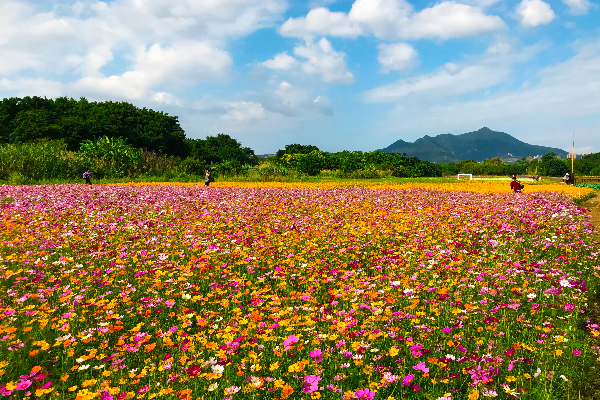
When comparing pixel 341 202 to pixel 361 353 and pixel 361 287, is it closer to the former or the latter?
pixel 361 287

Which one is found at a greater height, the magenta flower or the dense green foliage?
the dense green foliage

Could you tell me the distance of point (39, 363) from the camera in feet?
12.8

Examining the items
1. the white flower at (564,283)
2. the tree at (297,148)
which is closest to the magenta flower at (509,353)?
the white flower at (564,283)

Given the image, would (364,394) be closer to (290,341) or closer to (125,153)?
(290,341)

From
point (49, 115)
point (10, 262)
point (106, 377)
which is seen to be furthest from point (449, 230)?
point (49, 115)

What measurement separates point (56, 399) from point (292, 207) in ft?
33.3

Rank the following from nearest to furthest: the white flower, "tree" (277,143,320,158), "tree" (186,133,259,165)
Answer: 1. the white flower
2. "tree" (186,133,259,165)
3. "tree" (277,143,320,158)

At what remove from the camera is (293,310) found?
4.74 meters

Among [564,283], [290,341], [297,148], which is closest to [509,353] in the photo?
[290,341]

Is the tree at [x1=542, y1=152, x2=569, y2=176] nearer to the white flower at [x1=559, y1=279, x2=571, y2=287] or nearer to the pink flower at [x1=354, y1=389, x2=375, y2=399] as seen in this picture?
the white flower at [x1=559, y1=279, x2=571, y2=287]

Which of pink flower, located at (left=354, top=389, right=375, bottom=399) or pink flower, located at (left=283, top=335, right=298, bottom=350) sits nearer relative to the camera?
pink flower, located at (left=354, top=389, right=375, bottom=399)

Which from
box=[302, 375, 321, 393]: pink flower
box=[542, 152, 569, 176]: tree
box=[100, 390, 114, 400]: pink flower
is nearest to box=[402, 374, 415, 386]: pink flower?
box=[302, 375, 321, 393]: pink flower

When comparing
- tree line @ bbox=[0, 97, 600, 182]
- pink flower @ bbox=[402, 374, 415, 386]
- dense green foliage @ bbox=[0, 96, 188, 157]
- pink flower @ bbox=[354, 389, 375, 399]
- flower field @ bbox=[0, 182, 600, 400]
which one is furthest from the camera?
dense green foliage @ bbox=[0, 96, 188, 157]

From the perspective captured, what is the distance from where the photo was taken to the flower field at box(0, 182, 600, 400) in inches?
135
